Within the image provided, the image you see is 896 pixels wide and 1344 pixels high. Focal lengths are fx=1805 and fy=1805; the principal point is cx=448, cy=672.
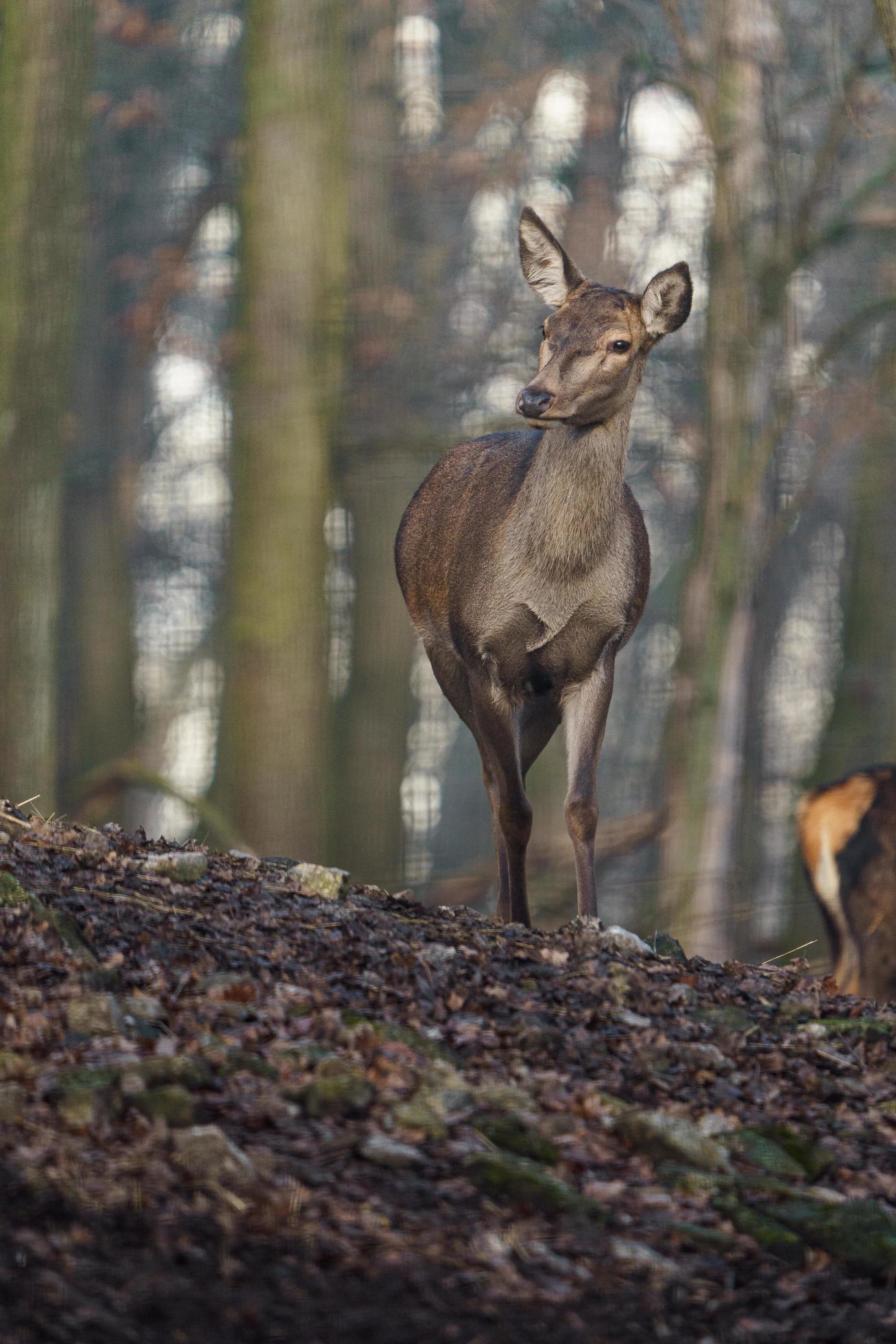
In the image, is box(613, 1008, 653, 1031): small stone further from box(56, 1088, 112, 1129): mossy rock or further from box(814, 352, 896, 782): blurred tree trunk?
box(814, 352, 896, 782): blurred tree trunk

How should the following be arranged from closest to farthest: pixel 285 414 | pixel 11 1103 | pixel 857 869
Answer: pixel 11 1103 < pixel 857 869 < pixel 285 414

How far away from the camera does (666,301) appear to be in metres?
6.01

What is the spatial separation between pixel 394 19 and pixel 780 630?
589 cm

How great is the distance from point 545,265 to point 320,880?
2257 mm

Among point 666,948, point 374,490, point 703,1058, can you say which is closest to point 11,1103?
point 703,1058

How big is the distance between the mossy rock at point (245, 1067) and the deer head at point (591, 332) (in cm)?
258

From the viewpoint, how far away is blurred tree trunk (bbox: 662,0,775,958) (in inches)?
416

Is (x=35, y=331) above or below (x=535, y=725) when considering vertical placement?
above

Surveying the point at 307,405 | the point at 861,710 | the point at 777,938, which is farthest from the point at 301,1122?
the point at 861,710

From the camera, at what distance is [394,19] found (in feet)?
41.5

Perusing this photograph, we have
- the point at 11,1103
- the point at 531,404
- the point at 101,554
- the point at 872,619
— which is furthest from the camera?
the point at 101,554

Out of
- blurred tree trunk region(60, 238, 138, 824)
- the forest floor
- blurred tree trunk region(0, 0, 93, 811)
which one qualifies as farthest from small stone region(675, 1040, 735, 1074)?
blurred tree trunk region(60, 238, 138, 824)

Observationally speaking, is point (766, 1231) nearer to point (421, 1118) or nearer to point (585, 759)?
point (421, 1118)

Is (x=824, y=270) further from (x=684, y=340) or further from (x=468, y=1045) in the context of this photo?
(x=468, y=1045)
